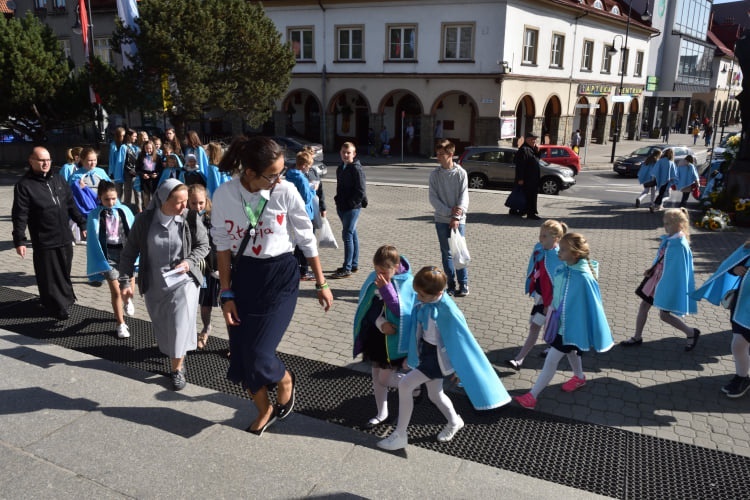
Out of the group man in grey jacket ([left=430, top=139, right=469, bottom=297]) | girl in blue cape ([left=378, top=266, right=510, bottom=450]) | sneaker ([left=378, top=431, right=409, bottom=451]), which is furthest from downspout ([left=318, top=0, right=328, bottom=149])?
sneaker ([left=378, top=431, right=409, bottom=451])

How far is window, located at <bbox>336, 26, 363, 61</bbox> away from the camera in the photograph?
31250 mm

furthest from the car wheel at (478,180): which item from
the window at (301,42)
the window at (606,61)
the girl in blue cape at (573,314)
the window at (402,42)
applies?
the window at (606,61)

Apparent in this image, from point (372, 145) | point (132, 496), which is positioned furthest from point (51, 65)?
point (132, 496)

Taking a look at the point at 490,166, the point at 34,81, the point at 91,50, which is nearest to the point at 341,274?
the point at 490,166

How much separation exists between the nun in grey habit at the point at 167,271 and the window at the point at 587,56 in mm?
34439

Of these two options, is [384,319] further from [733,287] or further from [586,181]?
[586,181]

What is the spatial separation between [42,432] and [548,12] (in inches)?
1252

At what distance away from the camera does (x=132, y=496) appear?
357cm

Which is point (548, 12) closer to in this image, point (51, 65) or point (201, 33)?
point (201, 33)

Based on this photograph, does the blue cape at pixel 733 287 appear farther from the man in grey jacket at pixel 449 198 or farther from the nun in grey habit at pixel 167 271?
the nun in grey habit at pixel 167 271

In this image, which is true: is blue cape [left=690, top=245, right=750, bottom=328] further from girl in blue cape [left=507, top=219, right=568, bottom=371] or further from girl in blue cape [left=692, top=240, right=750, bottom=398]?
girl in blue cape [left=507, top=219, right=568, bottom=371]

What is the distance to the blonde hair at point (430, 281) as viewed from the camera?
3.83m

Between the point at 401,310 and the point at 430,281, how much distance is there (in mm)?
357

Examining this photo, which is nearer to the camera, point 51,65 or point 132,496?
point 132,496
